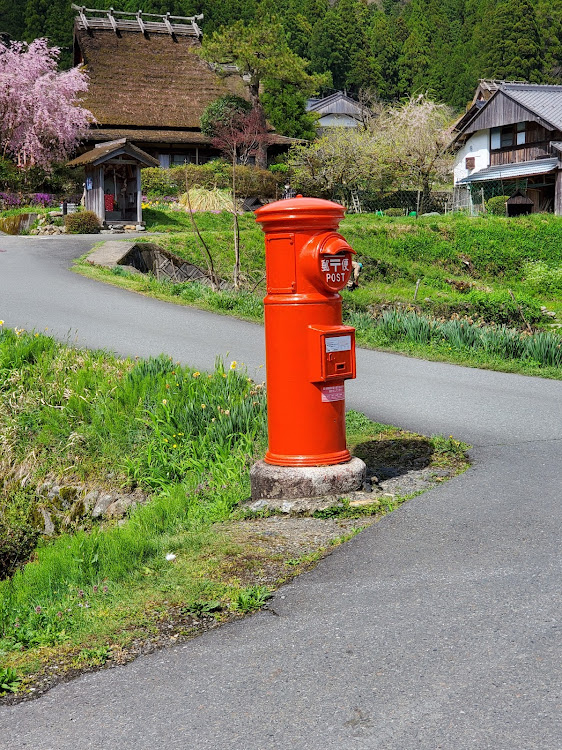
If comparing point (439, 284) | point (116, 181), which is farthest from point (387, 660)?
point (116, 181)

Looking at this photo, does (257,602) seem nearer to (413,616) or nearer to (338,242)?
(413,616)

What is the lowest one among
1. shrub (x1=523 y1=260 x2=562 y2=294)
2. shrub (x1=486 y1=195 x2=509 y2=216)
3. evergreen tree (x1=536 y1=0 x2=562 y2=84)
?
shrub (x1=523 y1=260 x2=562 y2=294)

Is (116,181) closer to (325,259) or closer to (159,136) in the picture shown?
(159,136)

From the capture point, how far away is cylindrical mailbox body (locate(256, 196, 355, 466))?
4.87 metres

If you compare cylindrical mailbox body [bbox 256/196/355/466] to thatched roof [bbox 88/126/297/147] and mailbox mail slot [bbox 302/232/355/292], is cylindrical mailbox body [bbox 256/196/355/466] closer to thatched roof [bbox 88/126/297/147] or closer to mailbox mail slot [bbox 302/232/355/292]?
mailbox mail slot [bbox 302/232/355/292]

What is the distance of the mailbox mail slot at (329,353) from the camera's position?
492cm

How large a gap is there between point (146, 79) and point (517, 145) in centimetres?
1895

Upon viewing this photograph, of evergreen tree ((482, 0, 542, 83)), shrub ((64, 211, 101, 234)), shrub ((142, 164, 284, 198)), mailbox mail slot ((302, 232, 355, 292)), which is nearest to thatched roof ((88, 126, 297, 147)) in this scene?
shrub ((142, 164, 284, 198))

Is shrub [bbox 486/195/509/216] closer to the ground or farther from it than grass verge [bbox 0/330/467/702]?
farther from it

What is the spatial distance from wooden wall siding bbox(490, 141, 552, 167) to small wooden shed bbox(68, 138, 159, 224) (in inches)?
870

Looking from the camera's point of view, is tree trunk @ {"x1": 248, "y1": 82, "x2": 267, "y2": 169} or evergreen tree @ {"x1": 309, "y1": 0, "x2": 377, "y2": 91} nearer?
tree trunk @ {"x1": 248, "y1": 82, "x2": 267, "y2": 169}

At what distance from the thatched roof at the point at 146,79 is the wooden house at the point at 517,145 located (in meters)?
13.0

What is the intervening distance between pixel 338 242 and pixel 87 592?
231 centimetres

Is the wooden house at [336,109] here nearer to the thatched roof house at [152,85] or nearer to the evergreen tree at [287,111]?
the evergreen tree at [287,111]
